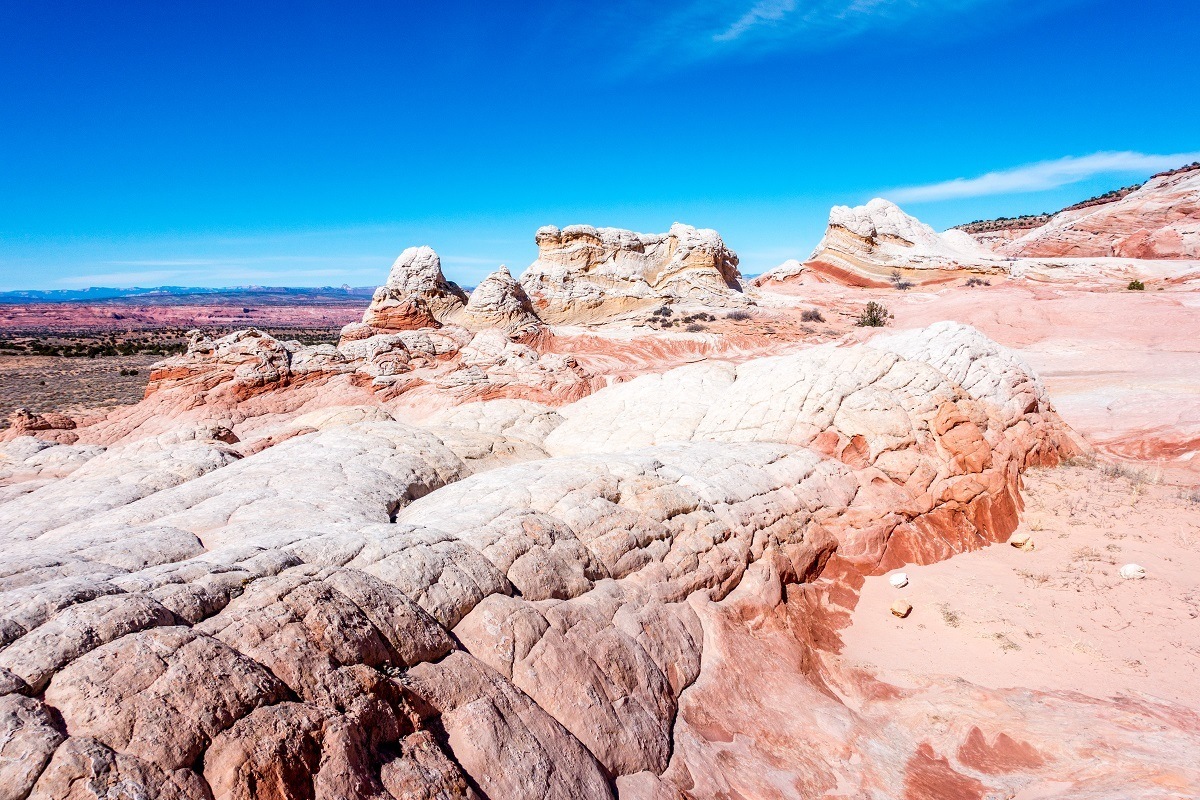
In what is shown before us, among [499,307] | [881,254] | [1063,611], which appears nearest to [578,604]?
[1063,611]

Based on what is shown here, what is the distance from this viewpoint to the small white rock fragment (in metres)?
7.88

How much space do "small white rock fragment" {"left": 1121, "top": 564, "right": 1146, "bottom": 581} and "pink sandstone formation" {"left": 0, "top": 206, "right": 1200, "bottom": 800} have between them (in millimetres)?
304

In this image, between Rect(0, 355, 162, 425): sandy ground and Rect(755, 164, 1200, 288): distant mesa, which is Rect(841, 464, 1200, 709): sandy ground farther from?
Rect(755, 164, 1200, 288): distant mesa

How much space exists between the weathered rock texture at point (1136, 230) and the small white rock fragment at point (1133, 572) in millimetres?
43566

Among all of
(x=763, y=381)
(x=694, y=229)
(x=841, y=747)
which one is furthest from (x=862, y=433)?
(x=694, y=229)

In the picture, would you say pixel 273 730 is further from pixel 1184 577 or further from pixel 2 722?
pixel 1184 577

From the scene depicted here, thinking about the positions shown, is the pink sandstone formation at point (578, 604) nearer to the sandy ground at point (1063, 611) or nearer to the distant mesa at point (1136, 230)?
the sandy ground at point (1063, 611)

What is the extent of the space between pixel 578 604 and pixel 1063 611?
605 centimetres

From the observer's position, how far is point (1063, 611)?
7379mm

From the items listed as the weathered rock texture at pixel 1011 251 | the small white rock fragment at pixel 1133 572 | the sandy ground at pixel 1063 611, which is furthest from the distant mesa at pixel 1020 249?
the small white rock fragment at pixel 1133 572

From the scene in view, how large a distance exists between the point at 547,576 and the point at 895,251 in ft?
142

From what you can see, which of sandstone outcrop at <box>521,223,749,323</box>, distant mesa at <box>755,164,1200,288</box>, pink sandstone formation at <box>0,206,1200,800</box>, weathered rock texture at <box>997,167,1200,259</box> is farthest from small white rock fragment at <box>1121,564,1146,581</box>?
weathered rock texture at <box>997,167,1200,259</box>

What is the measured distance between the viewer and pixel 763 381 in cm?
1117

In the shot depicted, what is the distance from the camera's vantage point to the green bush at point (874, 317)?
3091 cm
